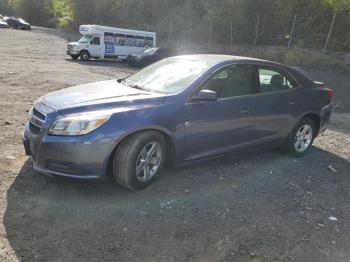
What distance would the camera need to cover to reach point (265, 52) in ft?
85.0

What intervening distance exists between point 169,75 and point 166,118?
93cm

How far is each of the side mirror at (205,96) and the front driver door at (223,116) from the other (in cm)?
5

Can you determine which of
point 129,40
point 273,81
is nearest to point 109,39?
point 129,40

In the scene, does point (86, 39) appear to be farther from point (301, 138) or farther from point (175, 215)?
point (175, 215)

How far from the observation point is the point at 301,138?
22.4 ft

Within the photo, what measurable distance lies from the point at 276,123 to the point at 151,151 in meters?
2.31

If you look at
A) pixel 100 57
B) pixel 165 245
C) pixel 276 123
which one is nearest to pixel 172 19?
pixel 100 57

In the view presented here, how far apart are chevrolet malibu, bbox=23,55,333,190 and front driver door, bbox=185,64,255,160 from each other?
1cm

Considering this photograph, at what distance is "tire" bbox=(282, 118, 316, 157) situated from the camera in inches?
261

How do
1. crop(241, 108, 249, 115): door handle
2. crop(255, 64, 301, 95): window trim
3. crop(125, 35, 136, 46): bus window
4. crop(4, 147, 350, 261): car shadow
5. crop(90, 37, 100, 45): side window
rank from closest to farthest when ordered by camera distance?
crop(4, 147, 350, 261): car shadow
crop(241, 108, 249, 115): door handle
crop(255, 64, 301, 95): window trim
crop(90, 37, 100, 45): side window
crop(125, 35, 136, 46): bus window

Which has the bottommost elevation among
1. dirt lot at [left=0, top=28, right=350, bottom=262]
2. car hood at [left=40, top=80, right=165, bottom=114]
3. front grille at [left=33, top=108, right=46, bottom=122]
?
dirt lot at [left=0, top=28, right=350, bottom=262]

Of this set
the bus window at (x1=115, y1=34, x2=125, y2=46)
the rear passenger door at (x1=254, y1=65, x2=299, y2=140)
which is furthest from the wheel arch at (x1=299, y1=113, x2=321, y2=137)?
the bus window at (x1=115, y1=34, x2=125, y2=46)

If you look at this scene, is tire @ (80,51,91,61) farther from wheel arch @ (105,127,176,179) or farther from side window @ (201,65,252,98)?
wheel arch @ (105,127,176,179)

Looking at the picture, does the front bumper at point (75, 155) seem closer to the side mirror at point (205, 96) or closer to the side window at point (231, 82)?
the side mirror at point (205, 96)
